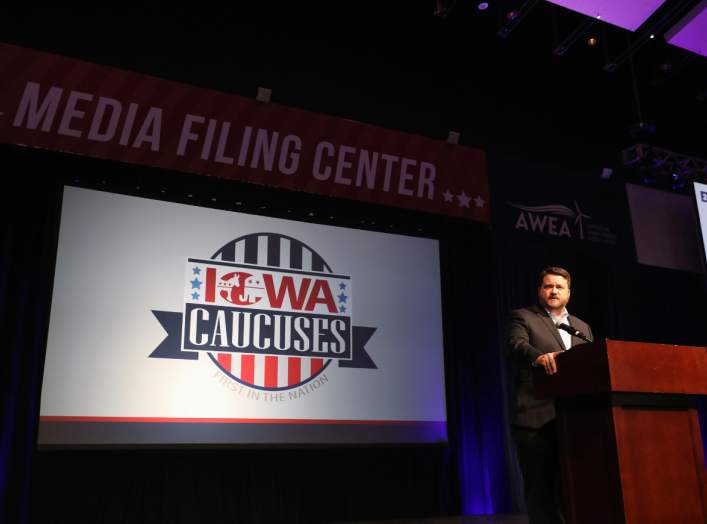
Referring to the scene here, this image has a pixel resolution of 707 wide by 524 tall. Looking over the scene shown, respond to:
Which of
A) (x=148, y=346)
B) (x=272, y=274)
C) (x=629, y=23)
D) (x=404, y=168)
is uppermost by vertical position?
(x=629, y=23)

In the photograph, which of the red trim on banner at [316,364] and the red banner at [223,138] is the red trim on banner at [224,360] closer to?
the red trim on banner at [316,364]

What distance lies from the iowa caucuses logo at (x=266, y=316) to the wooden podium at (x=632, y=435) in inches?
91.9

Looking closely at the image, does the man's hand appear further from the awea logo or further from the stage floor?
the awea logo

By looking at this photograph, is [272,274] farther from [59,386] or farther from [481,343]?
[481,343]

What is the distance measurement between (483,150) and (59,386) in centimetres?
348

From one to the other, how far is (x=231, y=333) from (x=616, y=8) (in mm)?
3441

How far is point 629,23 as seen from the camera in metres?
4.93

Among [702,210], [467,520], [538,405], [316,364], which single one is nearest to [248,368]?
[316,364]

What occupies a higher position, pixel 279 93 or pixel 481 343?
pixel 279 93

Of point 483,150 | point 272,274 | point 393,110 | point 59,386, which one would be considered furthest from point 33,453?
point 483,150

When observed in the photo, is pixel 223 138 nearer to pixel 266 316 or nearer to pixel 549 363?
pixel 266 316

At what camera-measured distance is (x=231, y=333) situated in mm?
4051

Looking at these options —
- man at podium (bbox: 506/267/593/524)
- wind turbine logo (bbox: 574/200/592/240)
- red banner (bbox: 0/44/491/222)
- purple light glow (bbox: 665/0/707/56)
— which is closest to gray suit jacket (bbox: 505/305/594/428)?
man at podium (bbox: 506/267/593/524)

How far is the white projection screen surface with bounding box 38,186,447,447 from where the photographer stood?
12.2 ft
